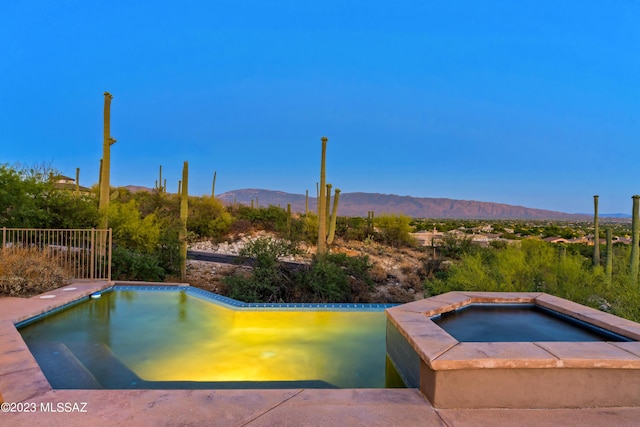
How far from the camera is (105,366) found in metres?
3.99

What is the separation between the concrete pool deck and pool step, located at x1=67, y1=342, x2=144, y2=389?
73 cm

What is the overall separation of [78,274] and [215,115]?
100ft

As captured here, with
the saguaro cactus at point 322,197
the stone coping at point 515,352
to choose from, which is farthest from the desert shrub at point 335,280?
the stone coping at point 515,352

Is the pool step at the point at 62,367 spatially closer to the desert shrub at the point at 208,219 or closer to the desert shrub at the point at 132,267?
the desert shrub at the point at 132,267

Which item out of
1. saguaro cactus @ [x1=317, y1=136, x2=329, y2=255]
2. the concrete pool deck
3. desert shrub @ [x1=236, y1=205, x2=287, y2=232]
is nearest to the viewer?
the concrete pool deck

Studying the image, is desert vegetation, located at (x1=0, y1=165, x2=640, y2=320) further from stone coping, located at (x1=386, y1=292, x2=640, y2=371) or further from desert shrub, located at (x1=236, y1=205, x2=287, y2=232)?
desert shrub, located at (x1=236, y1=205, x2=287, y2=232)

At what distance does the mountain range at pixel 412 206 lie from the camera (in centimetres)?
10362

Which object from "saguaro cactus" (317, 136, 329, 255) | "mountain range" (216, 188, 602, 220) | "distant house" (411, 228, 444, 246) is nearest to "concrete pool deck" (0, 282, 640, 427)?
"saguaro cactus" (317, 136, 329, 255)

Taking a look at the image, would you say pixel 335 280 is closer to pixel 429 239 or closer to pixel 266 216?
pixel 429 239

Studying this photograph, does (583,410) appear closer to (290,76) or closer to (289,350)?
(289,350)

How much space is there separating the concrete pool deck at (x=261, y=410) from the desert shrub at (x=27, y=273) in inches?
169

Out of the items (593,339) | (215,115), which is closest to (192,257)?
(593,339)

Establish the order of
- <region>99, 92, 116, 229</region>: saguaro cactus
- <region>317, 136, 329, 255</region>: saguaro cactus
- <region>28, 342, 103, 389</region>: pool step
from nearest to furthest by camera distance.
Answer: <region>28, 342, 103, 389</region>: pool step < <region>99, 92, 116, 229</region>: saguaro cactus < <region>317, 136, 329, 255</region>: saguaro cactus

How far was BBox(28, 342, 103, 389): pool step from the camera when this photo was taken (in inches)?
137
